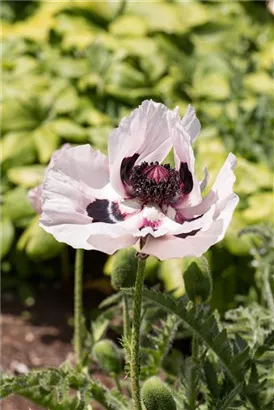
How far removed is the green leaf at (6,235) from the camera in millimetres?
2367

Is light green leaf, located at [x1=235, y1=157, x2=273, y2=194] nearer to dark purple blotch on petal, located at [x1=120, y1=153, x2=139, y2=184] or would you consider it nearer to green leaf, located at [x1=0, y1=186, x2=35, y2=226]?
green leaf, located at [x1=0, y1=186, x2=35, y2=226]

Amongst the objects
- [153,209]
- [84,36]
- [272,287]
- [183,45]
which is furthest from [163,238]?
[183,45]

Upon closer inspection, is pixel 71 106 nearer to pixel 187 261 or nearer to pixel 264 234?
pixel 264 234

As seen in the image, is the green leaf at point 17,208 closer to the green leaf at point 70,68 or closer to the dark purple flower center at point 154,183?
the green leaf at point 70,68

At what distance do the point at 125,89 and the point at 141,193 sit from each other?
5.66 feet

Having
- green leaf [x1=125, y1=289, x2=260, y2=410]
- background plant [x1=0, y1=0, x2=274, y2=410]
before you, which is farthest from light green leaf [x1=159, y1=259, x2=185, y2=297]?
green leaf [x1=125, y1=289, x2=260, y2=410]

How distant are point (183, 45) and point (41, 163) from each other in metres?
0.99

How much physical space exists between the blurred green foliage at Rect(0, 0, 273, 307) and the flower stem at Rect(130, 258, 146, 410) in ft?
3.05

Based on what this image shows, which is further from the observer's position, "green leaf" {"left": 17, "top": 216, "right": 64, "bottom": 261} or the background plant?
"green leaf" {"left": 17, "top": 216, "right": 64, "bottom": 261}

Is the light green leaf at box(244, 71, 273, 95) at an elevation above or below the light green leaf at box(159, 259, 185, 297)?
below

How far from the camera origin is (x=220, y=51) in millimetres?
3418

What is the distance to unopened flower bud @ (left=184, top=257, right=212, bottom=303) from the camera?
53.7 inches

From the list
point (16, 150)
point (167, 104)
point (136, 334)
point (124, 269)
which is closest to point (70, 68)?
point (167, 104)

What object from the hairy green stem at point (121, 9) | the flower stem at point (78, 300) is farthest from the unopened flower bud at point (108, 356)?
the hairy green stem at point (121, 9)
